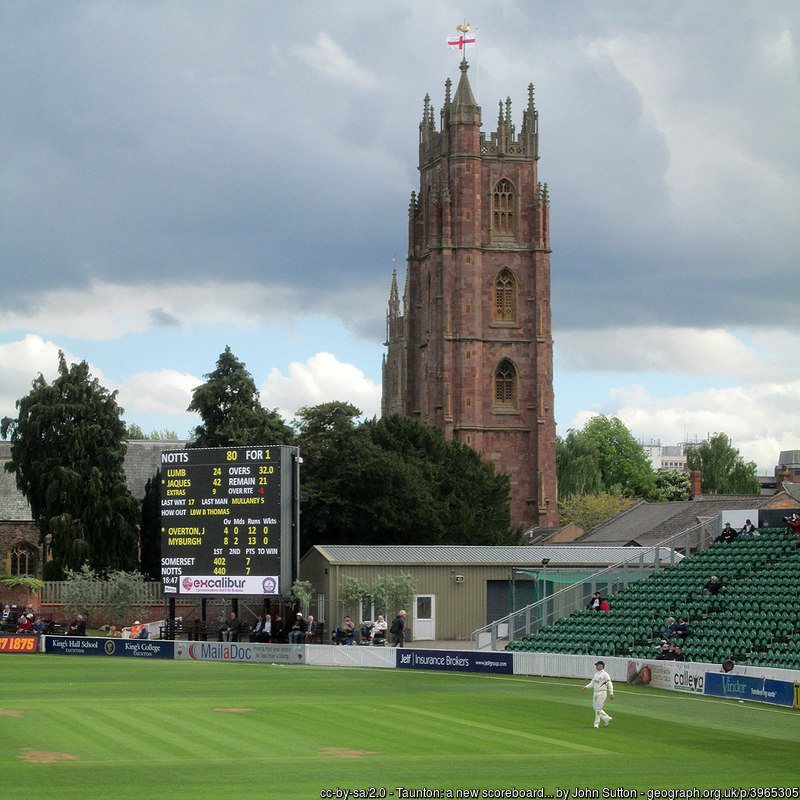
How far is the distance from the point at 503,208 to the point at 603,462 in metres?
41.8

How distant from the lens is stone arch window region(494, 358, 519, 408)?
99.6m

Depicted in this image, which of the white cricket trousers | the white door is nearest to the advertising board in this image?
the white door

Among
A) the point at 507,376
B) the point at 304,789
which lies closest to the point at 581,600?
the point at 304,789

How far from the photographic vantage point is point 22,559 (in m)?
80.2

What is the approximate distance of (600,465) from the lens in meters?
134

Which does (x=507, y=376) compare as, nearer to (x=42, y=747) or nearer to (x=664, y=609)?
(x=664, y=609)

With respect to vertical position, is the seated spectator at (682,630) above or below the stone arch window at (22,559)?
below

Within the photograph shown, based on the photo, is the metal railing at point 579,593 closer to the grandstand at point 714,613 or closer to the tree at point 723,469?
the grandstand at point 714,613

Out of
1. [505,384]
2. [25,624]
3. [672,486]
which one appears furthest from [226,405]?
[672,486]

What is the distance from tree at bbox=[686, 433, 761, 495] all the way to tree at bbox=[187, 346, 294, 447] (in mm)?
62163

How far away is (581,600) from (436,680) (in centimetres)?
928

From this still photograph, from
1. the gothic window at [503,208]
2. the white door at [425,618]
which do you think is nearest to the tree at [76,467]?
the white door at [425,618]

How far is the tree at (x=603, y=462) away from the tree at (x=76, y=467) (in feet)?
218

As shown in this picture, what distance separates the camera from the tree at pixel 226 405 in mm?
72875
